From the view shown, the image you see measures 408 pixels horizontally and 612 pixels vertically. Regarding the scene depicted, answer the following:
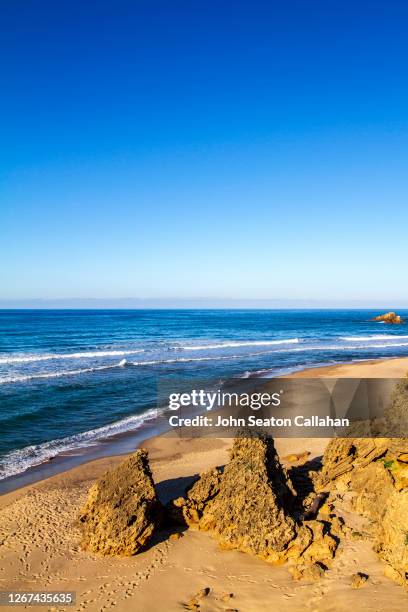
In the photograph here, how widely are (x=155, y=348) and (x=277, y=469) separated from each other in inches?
1455

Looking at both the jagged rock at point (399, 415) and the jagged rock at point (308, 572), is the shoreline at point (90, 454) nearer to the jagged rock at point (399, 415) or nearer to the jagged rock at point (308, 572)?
the jagged rock at point (308, 572)

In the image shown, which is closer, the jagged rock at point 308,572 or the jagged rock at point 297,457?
the jagged rock at point 308,572

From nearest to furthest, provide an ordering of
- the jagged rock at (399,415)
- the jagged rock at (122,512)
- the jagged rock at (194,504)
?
the jagged rock at (122,512) → the jagged rock at (399,415) → the jagged rock at (194,504)

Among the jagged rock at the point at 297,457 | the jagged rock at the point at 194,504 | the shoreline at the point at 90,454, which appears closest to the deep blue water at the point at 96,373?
the shoreline at the point at 90,454

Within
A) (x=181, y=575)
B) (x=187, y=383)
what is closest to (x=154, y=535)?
(x=181, y=575)

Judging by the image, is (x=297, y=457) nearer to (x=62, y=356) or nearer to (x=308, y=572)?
(x=308, y=572)

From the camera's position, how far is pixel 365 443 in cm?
956

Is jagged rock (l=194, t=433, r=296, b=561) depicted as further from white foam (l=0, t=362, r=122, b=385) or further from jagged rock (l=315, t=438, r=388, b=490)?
white foam (l=0, t=362, r=122, b=385)

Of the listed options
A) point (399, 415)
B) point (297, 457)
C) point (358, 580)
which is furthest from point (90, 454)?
point (399, 415)

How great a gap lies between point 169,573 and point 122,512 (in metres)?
→ 1.41

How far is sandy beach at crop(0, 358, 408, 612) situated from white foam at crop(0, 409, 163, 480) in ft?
9.80

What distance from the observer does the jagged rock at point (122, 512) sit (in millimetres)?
7953

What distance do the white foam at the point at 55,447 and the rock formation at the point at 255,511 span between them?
713cm

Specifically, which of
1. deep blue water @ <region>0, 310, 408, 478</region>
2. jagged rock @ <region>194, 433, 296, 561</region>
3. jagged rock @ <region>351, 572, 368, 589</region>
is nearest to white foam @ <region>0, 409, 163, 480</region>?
deep blue water @ <region>0, 310, 408, 478</region>
